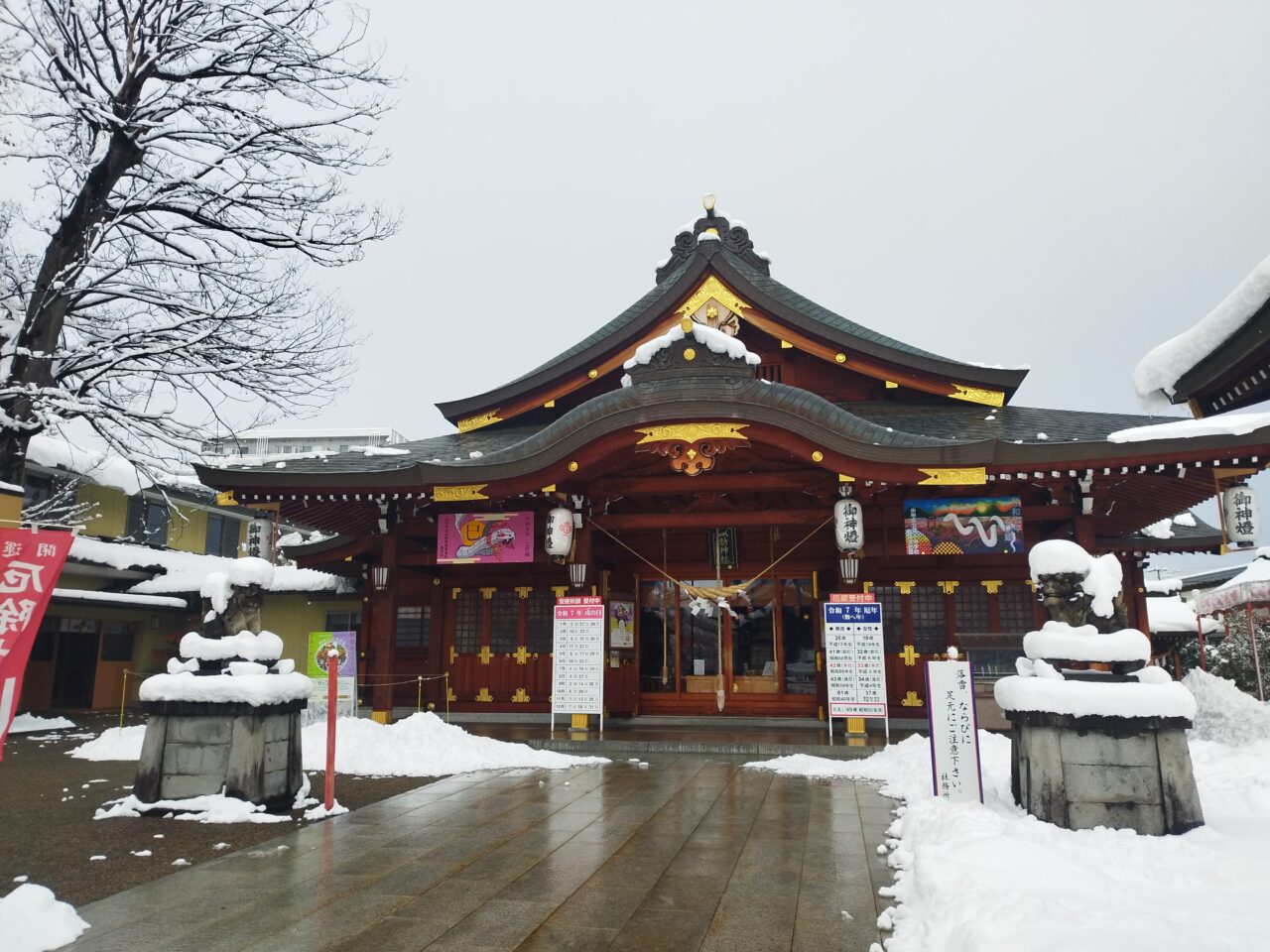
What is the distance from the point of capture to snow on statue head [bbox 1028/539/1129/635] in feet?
22.2

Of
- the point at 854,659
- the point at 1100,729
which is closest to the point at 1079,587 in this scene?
the point at 1100,729

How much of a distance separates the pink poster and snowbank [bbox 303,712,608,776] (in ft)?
10.1

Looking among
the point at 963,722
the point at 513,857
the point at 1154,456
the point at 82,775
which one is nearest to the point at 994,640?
the point at 1154,456

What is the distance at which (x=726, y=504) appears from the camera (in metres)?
15.0

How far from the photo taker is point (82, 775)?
1016cm

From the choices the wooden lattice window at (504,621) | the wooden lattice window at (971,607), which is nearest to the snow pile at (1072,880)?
the wooden lattice window at (971,607)

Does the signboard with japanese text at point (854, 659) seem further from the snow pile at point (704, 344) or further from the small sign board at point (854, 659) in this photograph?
the snow pile at point (704, 344)

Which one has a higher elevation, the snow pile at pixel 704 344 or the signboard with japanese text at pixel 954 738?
the snow pile at pixel 704 344

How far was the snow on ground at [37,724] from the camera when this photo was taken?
54.6ft

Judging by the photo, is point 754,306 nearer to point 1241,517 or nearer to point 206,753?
point 1241,517

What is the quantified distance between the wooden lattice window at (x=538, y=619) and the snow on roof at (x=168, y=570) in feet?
28.3

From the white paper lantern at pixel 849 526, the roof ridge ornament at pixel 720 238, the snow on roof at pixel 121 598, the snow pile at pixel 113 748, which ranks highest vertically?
the roof ridge ornament at pixel 720 238

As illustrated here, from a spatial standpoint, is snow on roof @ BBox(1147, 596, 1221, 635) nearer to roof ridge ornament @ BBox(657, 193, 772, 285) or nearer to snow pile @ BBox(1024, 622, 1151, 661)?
roof ridge ornament @ BBox(657, 193, 772, 285)

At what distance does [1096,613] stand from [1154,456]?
5.69 meters
